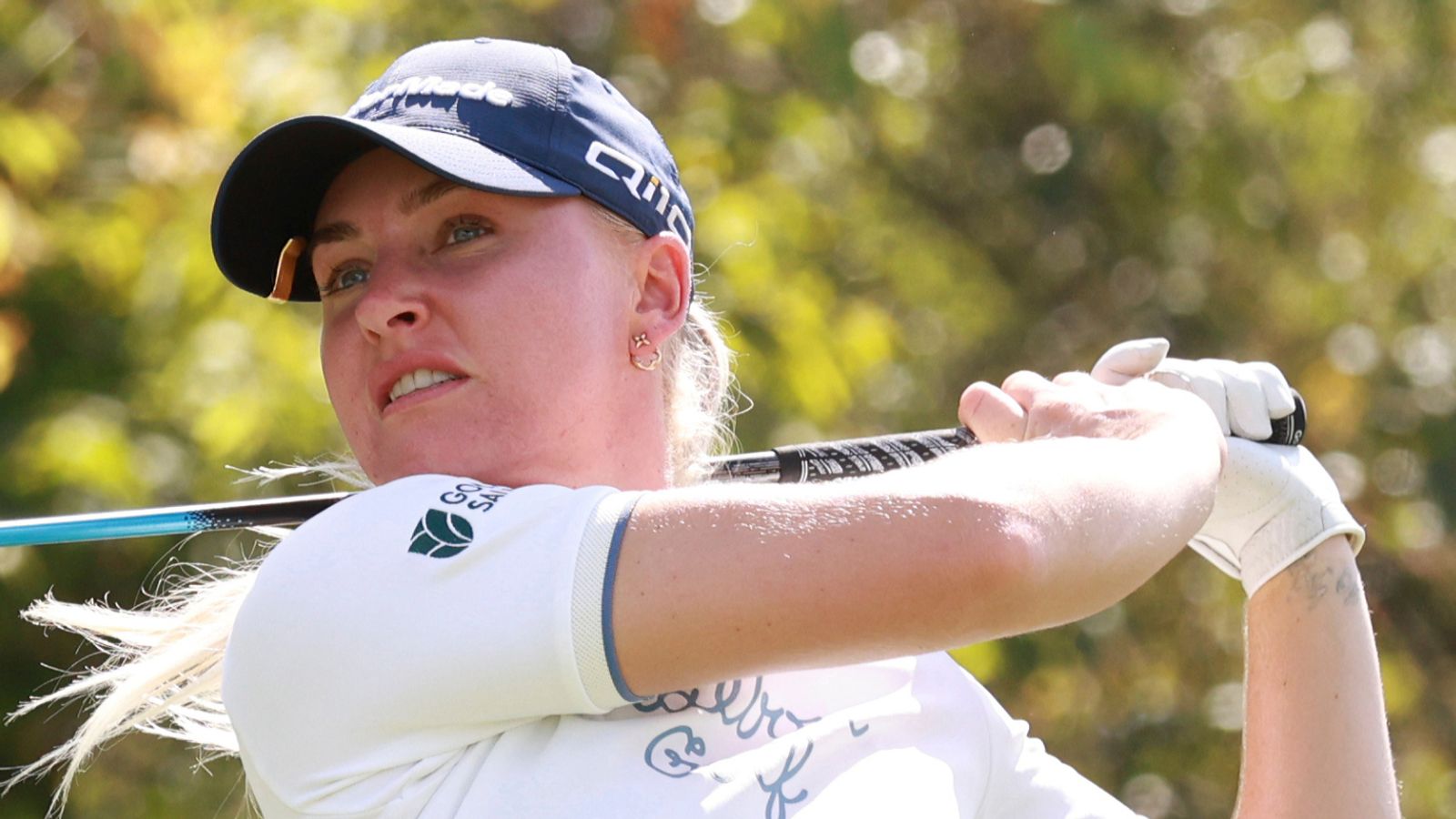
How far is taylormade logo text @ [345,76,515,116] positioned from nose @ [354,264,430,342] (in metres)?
0.21

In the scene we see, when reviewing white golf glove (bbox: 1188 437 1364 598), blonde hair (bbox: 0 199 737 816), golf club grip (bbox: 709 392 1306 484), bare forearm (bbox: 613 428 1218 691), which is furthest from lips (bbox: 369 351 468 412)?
white golf glove (bbox: 1188 437 1364 598)

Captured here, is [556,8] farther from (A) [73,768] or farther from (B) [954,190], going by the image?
(A) [73,768]

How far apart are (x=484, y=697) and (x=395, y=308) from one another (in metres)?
0.54

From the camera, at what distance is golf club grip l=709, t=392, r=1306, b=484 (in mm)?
2451

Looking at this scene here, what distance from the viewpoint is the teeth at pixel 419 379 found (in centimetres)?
197

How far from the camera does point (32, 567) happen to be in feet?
14.1

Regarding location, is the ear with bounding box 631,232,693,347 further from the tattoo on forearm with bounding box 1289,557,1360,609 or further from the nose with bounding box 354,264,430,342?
the tattoo on forearm with bounding box 1289,557,1360,609

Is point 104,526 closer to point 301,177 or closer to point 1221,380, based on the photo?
point 301,177

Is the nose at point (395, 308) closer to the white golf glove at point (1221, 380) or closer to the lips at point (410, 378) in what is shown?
the lips at point (410, 378)

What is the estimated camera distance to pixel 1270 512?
7.89 ft

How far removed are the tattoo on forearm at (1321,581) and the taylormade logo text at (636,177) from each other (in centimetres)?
94

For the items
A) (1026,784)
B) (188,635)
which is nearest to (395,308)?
(188,635)
